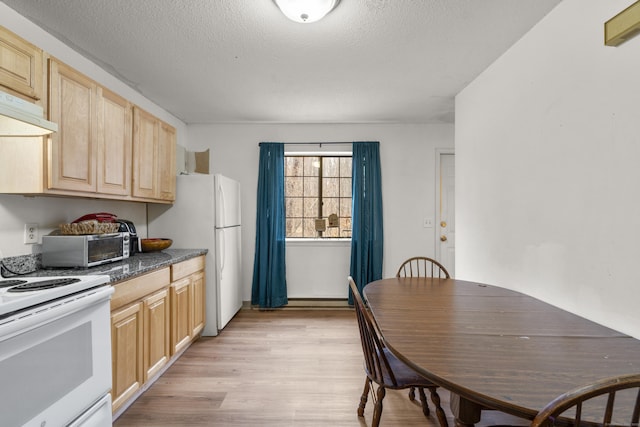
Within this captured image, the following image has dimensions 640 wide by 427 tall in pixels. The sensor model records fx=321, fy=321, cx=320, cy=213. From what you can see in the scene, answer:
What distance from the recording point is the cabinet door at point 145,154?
8.34ft

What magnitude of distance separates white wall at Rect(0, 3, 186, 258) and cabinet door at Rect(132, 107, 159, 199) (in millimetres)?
358

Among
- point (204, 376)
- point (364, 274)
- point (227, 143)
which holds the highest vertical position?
point (227, 143)

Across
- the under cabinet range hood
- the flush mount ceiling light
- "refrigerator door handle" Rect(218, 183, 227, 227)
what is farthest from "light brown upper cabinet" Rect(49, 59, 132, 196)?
the flush mount ceiling light

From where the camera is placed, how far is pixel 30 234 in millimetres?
1970

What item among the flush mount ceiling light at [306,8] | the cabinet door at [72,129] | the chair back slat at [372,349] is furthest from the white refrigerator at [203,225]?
the chair back slat at [372,349]

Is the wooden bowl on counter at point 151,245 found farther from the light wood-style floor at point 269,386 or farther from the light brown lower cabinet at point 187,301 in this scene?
the light wood-style floor at point 269,386

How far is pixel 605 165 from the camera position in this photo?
4.96 ft

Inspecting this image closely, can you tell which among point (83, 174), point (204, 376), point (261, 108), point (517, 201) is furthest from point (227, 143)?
point (517, 201)

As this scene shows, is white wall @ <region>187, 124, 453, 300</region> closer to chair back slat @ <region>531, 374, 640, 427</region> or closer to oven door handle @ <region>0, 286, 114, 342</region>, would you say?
oven door handle @ <region>0, 286, 114, 342</region>

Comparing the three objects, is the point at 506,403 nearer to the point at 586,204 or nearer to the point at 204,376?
the point at 586,204

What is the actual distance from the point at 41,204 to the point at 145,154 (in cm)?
83

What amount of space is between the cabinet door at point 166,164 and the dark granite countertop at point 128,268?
60cm

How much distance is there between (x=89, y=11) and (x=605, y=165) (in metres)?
2.86

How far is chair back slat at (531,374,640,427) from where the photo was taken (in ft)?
2.44
